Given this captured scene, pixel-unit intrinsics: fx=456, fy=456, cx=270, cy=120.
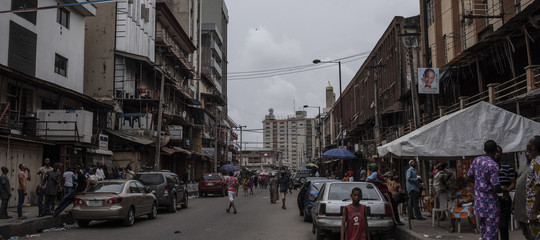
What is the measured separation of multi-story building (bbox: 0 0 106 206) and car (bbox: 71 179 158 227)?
19.2ft

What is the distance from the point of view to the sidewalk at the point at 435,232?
1008cm

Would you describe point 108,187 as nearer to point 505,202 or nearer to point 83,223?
point 83,223

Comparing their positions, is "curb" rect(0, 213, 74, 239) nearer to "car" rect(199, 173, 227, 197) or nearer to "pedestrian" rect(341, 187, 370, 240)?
"pedestrian" rect(341, 187, 370, 240)

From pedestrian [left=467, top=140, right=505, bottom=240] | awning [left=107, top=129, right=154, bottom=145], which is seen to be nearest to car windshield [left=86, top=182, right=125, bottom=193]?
pedestrian [left=467, top=140, right=505, bottom=240]

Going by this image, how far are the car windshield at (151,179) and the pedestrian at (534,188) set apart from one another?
48.8ft

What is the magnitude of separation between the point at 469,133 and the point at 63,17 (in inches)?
958

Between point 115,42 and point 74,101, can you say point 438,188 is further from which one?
point 115,42

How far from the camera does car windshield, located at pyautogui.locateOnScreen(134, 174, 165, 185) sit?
18.4 m

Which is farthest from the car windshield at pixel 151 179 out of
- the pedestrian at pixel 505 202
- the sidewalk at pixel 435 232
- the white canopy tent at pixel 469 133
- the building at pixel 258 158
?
the building at pixel 258 158

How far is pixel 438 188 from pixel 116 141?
25743 mm

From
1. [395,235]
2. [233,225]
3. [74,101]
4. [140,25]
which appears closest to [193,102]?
[140,25]

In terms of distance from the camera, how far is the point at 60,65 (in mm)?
26828

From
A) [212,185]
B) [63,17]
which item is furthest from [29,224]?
[212,185]

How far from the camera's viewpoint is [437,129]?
10758 mm
